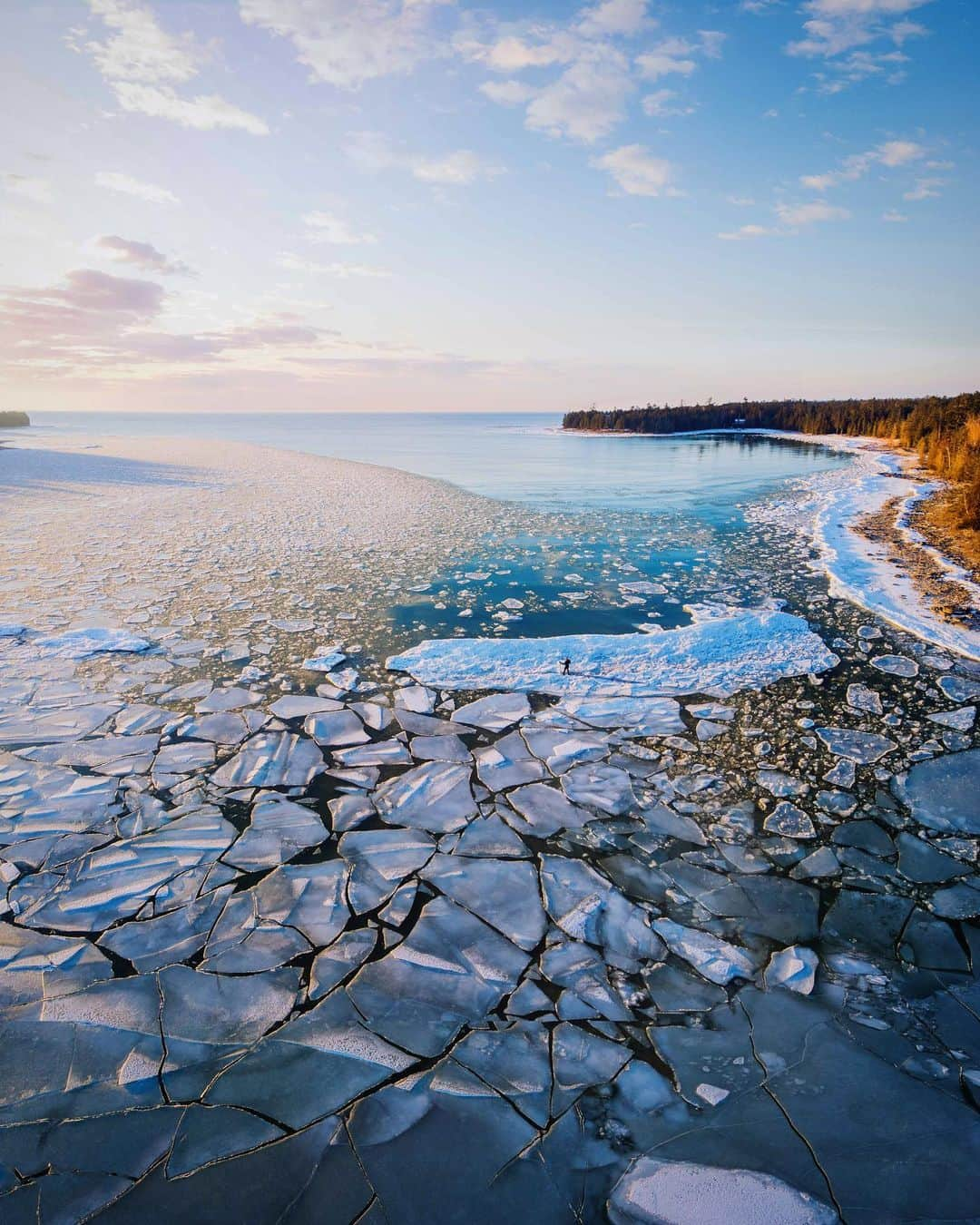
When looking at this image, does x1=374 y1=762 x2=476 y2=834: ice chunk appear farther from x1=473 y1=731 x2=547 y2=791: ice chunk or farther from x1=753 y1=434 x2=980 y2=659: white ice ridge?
x1=753 y1=434 x2=980 y2=659: white ice ridge

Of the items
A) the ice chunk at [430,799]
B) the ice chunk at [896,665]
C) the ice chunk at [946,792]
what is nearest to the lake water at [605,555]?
the ice chunk at [896,665]

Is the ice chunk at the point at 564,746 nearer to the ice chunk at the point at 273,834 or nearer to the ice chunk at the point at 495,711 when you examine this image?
the ice chunk at the point at 495,711

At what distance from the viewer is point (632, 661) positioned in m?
5.00

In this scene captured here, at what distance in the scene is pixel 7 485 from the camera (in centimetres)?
1434

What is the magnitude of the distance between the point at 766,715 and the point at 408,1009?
9.87 feet

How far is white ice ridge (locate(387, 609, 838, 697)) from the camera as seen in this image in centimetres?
457

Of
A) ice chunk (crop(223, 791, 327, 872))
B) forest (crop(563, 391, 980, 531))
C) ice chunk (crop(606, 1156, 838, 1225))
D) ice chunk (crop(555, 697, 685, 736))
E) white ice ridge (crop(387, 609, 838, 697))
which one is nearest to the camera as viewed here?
ice chunk (crop(606, 1156, 838, 1225))

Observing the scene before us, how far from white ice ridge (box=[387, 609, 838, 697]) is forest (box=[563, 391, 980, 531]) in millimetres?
6868

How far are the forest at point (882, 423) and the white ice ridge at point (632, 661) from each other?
6868mm

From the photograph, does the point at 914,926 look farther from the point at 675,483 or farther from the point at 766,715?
the point at 675,483

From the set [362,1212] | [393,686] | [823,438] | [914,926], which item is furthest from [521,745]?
[823,438]

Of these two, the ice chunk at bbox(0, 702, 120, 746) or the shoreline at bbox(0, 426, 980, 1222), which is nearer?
the shoreline at bbox(0, 426, 980, 1222)

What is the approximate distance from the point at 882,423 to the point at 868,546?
1313 inches

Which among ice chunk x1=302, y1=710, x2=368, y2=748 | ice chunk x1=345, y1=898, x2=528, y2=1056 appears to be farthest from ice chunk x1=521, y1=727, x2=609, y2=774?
ice chunk x1=345, y1=898, x2=528, y2=1056
